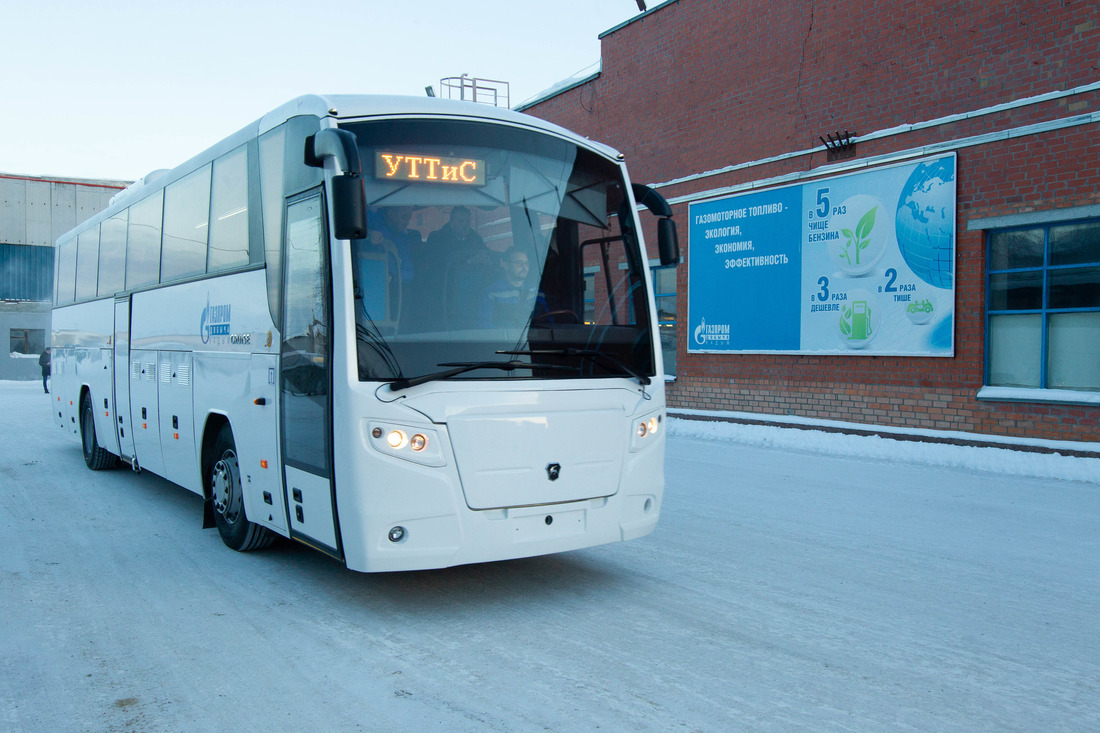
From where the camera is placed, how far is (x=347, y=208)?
15.0ft

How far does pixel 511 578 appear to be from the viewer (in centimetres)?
593

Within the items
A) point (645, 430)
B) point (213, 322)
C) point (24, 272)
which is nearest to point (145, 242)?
point (213, 322)

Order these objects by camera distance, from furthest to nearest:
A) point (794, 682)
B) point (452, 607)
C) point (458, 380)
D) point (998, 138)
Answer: point (998, 138) < point (452, 607) < point (458, 380) < point (794, 682)

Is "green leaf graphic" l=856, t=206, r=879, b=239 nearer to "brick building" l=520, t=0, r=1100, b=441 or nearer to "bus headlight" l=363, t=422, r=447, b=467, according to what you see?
"brick building" l=520, t=0, r=1100, b=441

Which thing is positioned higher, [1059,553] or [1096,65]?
[1096,65]

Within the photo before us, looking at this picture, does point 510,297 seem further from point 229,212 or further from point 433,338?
point 229,212

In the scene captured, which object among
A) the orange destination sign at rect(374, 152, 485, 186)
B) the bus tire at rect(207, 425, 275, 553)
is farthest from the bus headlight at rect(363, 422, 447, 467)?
the bus tire at rect(207, 425, 275, 553)

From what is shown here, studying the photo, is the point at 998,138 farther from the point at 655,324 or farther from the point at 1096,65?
the point at 655,324

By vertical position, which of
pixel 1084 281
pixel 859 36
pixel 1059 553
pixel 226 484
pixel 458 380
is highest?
pixel 859 36

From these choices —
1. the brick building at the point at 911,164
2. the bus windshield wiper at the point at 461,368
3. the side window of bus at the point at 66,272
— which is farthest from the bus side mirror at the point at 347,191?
the brick building at the point at 911,164

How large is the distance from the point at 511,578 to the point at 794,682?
91.4 inches

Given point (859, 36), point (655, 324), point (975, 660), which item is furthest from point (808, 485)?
point (859, 36)

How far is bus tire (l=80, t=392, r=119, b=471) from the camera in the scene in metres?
10.9

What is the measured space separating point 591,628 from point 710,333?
12.9 m
